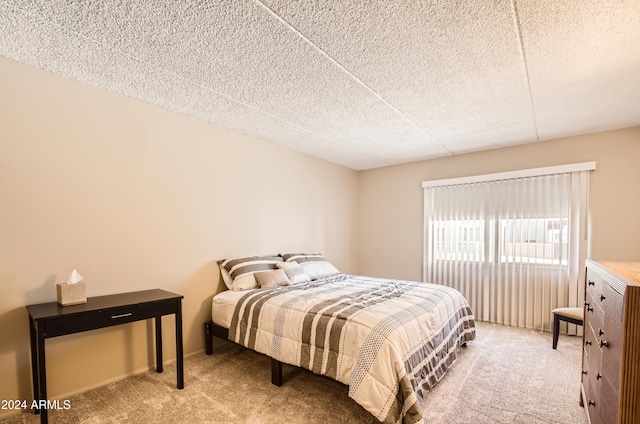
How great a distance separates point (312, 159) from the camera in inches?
179

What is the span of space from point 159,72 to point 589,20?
2674 mm

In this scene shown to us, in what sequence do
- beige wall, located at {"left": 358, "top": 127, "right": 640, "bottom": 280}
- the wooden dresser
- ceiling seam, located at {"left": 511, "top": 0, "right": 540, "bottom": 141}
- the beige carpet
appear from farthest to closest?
beige wall, located at {"left": 358, "top": 127, "right": 640, "bottom": 280} → the beige carpet → ceiling seam, located at {"left": 511, "top": 0, "right": 540, "bottom": 141} → the wooden dresser

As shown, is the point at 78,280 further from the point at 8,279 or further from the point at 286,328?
the point at 286,328

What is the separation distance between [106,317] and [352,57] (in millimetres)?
2399

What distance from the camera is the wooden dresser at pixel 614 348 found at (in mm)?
1129

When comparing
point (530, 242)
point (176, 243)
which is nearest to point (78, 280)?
point (176, 243)

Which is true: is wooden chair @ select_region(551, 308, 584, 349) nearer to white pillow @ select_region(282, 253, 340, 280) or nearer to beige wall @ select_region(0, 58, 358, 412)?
white pillow @ select_region(282, 253, 340, 280)

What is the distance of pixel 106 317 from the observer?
204 centimetres

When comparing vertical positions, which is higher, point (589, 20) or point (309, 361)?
point (589, 20)

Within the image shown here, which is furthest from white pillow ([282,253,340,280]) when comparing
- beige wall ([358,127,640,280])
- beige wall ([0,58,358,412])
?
beige wall ([358,127,640,280])

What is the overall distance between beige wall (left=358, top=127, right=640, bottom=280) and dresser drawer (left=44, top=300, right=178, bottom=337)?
→ 11.7 feet

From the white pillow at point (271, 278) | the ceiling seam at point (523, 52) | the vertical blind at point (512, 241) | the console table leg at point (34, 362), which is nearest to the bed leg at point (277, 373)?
the white pillow at point (271, 278)

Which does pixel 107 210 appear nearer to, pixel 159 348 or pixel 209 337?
pixel 159 348

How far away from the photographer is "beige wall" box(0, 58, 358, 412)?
205 cm
